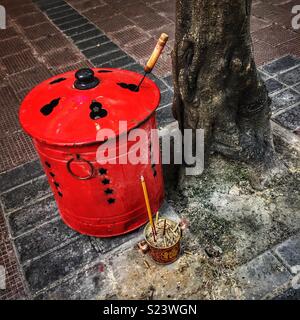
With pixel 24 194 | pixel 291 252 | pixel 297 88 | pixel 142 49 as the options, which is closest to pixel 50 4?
pixel 142 49

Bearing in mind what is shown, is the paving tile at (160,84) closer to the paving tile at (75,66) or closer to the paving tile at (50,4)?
the paving tile at (75,66)

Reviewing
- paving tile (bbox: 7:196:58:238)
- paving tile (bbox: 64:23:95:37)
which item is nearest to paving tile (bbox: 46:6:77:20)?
paving tile (bbox: 64:23:95:37)

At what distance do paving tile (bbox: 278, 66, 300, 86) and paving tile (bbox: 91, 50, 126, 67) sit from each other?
2.74 meters

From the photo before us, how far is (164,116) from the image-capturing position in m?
4.97

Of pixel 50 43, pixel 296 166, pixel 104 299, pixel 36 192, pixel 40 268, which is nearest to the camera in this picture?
pixel 104 299

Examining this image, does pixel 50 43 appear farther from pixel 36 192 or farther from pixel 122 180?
pixel 122 180

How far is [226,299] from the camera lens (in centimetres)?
300

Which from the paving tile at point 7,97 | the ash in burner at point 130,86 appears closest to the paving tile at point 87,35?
the paving tile at point 7,97

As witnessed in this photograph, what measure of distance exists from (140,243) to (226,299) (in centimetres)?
91

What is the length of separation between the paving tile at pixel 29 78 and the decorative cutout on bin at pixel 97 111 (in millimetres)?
3609

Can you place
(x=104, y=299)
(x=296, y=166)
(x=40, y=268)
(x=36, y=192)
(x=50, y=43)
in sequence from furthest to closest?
(x=50, y=43), (x=36, y=192), (x=296, y=166), (x=40, y=268), (x=104, y=299)

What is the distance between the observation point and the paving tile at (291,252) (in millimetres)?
3139

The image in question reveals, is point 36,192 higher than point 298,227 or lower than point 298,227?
lower
